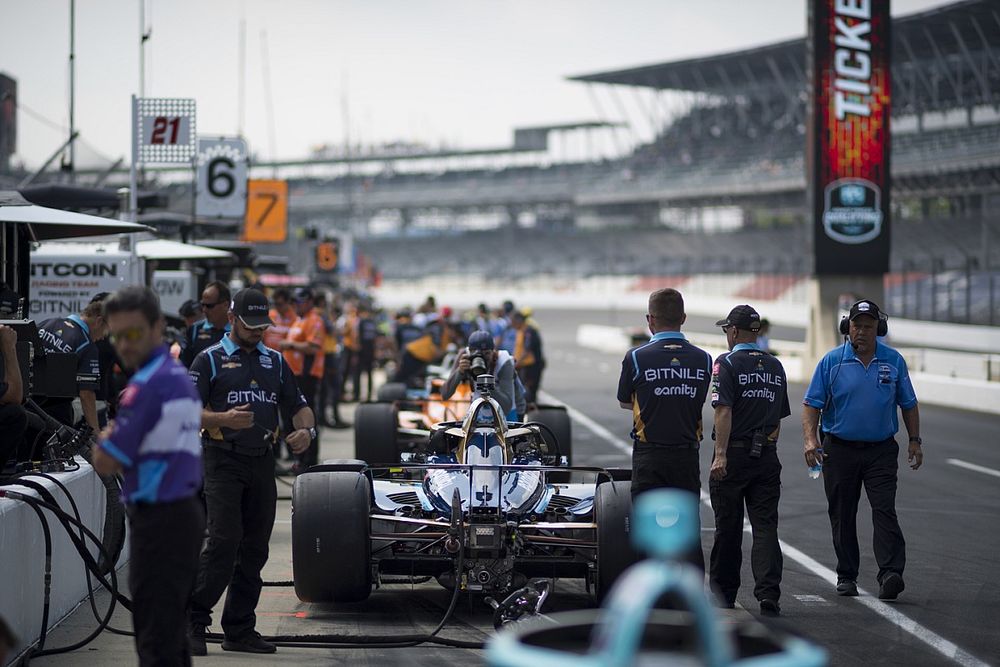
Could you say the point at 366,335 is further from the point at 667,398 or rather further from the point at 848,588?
the point at 667,398

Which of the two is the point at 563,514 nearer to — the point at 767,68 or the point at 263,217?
the point at 263,217

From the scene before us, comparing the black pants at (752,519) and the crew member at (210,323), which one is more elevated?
the crew member at (210,323)

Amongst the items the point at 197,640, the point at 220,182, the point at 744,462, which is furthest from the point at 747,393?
the point at 220,182

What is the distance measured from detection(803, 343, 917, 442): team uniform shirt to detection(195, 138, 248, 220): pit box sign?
33.3 feet

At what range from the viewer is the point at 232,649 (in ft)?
23.7

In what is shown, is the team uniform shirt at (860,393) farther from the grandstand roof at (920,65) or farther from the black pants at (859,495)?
the grandstand roof at (920,65)

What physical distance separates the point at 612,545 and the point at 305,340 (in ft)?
27.5

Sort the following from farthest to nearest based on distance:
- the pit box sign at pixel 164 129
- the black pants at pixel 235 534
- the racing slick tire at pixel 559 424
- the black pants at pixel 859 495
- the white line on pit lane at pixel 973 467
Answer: the white line on pit lane at pixel 973 467
the pit box sign at pixel 164 129
the racing slick tire at pixel 559 424
the black pants at pixel 859 495
the black pants at pixel 235 534

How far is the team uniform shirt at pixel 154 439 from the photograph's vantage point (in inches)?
207

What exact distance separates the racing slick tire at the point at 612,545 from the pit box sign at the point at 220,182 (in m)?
10.7

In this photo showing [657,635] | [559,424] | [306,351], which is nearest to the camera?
[657,635]

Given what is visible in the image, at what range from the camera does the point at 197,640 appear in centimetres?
727

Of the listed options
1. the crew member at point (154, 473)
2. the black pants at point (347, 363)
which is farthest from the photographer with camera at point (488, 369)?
the black pants at point (347, 363)

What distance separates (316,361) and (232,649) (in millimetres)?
8806
